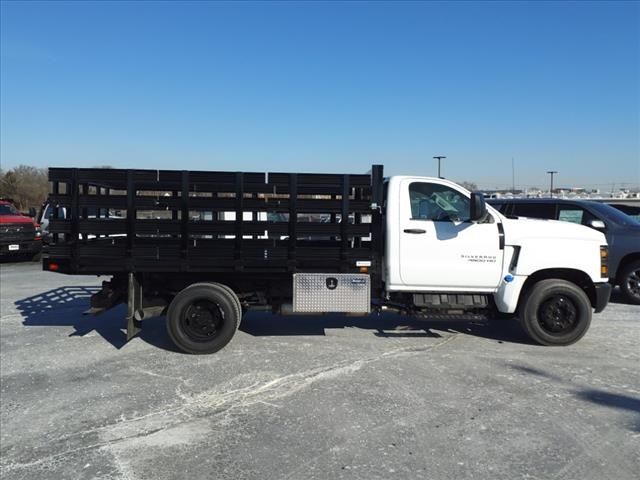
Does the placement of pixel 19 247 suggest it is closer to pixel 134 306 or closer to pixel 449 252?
pixel 134 306

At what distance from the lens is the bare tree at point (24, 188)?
4894 cm

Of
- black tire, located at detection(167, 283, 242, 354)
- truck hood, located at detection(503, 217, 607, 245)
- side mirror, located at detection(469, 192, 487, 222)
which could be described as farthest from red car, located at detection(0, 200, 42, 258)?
truck hood, located at detection(503, 217, 607, 245)

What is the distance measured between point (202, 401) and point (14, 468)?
5.17ft

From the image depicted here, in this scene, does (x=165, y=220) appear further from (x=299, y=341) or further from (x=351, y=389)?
(x=351, y=389)

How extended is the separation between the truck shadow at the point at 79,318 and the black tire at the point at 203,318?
380mm

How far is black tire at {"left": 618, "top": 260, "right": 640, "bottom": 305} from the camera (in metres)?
9.33

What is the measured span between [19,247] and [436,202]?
1510cm

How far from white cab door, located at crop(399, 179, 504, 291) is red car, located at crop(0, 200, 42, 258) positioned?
14.8m

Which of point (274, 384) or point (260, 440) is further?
point (274, 384)

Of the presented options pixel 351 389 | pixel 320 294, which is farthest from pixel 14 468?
pixel 320 294

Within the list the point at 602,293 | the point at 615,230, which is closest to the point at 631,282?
the point at 615,230

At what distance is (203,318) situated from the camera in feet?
20.7

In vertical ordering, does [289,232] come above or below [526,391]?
above

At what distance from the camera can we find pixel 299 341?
6836 millimetres
